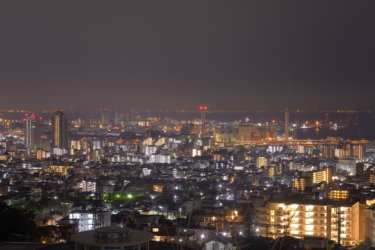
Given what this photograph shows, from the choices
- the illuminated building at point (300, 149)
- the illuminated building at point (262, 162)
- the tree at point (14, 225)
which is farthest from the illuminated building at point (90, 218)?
the illuminated building at point (300, 149)

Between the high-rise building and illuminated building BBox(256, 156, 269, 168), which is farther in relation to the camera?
the high-rise building

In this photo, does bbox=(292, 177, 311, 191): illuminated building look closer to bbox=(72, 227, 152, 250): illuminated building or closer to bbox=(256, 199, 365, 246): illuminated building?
bbox=(256, 199, 365, 246): illuminated building

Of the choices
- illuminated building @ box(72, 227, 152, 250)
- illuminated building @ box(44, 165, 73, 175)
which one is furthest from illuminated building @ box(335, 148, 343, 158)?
illuminated building @ box(72, 227, 152, 250)

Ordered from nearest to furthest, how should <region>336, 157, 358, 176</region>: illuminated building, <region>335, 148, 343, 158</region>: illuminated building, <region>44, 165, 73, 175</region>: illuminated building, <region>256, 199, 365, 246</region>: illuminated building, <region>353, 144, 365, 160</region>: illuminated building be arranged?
<region>256, 199, 365, 246</region>: illuminated building
<region>44, 165, 73, 175</region>: illuminated building
<region>336, 157, 358, 176</region>: illuminated building
<region>353, 144, 365, 160</region>: illuminated building
<region>335, 148, 343, 158</region>: illuminated building

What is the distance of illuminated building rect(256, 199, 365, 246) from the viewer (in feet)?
25.1

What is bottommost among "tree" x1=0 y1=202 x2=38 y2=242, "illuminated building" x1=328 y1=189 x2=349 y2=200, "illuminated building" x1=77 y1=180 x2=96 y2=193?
"illuminated building" x1=77 y1=180 x2=96 y2=193

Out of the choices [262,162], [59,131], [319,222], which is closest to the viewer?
[319,222]

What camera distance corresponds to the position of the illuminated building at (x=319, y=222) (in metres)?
7.65

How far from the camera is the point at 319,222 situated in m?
7.70

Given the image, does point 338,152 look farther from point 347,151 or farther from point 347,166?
point 347,166

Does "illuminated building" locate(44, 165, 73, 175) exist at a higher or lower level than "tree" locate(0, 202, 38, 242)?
lower

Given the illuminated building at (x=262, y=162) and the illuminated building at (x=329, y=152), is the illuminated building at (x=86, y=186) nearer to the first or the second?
the illuminated building at (x=262, y=162)

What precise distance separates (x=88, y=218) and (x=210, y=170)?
1077cm

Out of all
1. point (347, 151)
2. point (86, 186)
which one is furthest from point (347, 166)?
point (86, 186)
